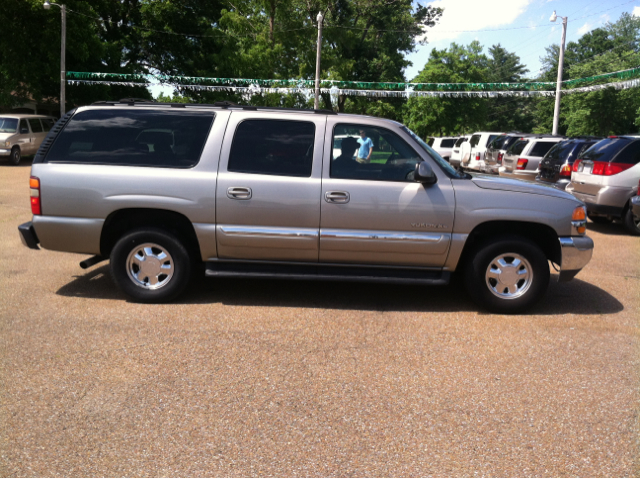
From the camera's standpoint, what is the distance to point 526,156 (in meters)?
16.9

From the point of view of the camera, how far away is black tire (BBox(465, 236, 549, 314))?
607 cm

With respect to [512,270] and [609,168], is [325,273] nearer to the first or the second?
[512,270]

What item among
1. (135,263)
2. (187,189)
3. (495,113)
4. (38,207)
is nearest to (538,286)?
(187,189)

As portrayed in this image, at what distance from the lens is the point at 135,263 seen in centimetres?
621

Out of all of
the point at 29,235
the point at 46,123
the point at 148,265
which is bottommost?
the point at 148,265

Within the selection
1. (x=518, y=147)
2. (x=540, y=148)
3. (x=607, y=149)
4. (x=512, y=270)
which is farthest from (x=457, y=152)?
(x=512, y=270)

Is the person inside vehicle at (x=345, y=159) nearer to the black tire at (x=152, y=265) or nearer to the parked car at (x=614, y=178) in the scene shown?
the black tire at (x=152, y=265)

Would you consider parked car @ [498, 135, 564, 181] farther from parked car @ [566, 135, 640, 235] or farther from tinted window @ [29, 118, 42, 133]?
tinted window @ [29, 118, 42, 133]

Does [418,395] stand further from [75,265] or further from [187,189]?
[75,265]

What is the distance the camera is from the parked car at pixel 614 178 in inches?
436

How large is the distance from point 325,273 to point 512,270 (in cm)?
182

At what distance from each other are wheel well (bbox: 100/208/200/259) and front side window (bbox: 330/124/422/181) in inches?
60.7

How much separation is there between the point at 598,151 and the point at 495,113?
72.9 m

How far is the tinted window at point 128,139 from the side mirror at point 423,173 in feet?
6.80
